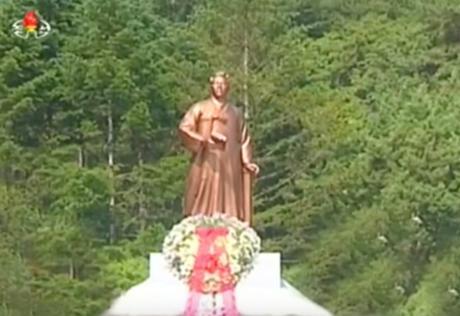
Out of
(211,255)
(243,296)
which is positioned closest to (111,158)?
(243,296)

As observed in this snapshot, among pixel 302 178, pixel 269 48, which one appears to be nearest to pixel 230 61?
pixel 269 48

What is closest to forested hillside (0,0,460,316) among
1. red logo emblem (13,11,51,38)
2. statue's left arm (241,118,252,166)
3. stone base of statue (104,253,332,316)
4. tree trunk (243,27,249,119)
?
tree trunk (243,27,249,119)

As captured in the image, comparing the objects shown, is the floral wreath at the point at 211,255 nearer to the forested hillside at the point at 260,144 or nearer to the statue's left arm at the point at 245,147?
the statue's left arm at the point at 245,147

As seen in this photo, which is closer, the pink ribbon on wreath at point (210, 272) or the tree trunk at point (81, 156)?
the pink ribbon on wreath at point (210, 272)

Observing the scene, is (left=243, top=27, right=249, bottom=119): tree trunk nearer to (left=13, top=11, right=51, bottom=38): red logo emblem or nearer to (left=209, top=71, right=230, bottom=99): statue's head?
(left=13, top=11, right=51, bottom=38): red logo emblem

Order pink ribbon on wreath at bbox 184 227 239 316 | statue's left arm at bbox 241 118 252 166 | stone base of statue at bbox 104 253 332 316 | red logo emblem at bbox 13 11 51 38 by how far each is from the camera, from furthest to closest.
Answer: red logo emblem at bbox 13 11 51 38, statue's left arm at bbox 241 118 252 166, stone base of statue at bbox 104 253 332 316, pink ribbon on wreath at bbox 184 227 239 316

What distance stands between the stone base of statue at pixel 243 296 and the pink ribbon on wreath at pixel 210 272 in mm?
71

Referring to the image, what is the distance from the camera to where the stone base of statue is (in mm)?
11094

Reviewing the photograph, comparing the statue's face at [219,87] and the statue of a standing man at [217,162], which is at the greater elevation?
the statue's face at [219,87]

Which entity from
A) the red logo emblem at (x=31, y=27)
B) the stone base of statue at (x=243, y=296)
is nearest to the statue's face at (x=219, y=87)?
the stone base of statue at (x=243, y=296)

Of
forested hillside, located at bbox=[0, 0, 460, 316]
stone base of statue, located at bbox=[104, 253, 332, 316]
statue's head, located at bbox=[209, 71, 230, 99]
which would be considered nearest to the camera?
stone base of statue, located at bbox=[104, 253, 332, 316]

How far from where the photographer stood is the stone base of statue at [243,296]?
1109 cm

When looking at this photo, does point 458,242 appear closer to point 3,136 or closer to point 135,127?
point 135,127

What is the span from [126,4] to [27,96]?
179cm
